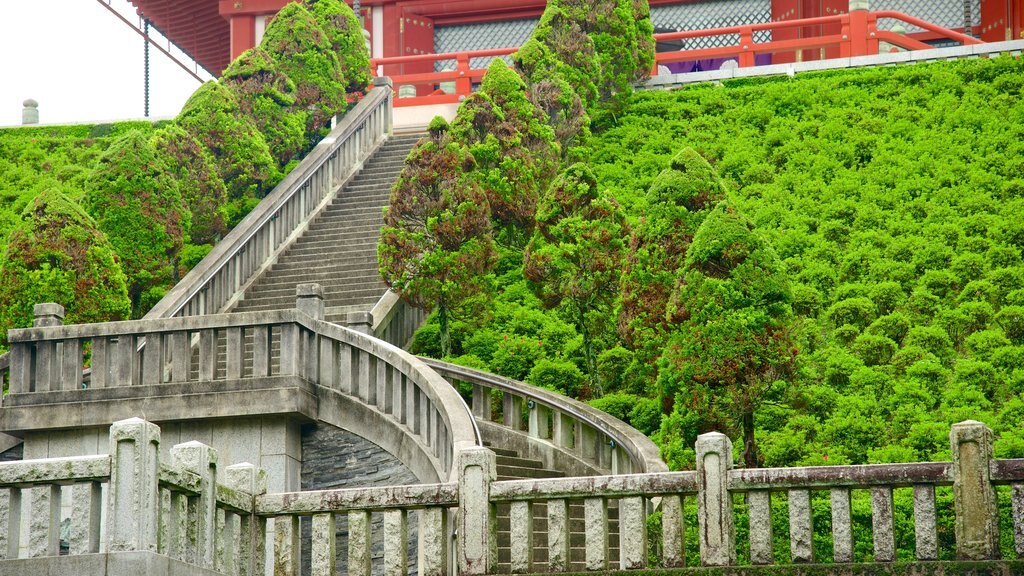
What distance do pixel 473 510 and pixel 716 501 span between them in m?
1.63

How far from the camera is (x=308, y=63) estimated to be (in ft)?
93.6

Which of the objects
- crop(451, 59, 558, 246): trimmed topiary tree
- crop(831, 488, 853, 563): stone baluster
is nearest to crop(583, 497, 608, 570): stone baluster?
crop(831, 488, 853, 563): stone baluster

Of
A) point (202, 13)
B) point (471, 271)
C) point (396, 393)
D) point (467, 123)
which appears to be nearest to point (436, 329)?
point (471, 271)

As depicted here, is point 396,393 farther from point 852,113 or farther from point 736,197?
point 852,113

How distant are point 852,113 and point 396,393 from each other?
42.5 feet

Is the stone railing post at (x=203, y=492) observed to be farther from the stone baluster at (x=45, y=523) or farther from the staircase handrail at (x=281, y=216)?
the staircase handrail at (x=281, y=216)

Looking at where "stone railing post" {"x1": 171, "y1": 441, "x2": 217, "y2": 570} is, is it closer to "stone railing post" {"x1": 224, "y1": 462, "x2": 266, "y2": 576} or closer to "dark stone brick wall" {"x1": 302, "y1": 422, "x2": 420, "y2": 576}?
"stone railing post" {"x1": 224, "y1": 462, "x2": 266, "y2": 576}

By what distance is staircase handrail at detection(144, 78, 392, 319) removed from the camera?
2066cm

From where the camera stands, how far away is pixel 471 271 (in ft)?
65.8

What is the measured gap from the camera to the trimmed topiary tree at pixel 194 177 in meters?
23.6

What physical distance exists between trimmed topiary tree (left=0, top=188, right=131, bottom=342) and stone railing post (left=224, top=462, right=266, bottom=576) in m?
8.19

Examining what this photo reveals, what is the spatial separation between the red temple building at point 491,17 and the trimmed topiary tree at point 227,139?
10705 millimetres

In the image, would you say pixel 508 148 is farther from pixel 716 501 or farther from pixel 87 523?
pixel 87 523

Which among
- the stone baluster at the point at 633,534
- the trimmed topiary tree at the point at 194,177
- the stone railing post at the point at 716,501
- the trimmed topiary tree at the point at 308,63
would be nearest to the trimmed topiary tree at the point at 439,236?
the trimmed topiary tree at the point at 194,177
